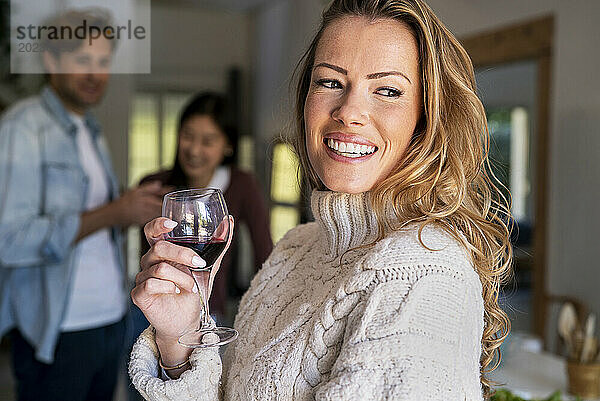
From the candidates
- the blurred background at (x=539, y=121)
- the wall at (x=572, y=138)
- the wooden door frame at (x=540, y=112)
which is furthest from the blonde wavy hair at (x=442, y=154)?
the wooden door frame at (x=540, y=112)

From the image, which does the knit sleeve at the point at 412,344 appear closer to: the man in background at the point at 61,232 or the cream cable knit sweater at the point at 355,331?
the cream cable knit sweater at the point at 355,331

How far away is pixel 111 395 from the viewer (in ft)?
6.42

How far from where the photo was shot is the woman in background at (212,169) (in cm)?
209

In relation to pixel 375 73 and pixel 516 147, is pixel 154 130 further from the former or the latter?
pixel 375 73

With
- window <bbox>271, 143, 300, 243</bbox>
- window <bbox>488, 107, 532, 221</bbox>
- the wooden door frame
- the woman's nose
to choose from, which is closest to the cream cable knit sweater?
the woman's nose

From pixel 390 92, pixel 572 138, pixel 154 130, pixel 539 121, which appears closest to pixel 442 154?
pixel 390 92

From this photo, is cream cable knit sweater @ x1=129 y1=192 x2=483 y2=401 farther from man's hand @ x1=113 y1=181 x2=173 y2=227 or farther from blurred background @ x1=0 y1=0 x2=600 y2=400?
man's hand @ x1=113 y1=181 x2=173 y2=227

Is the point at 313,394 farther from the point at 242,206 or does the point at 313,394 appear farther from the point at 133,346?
the point at 242,206

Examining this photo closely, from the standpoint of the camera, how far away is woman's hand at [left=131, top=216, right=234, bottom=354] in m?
0.75

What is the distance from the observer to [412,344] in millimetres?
622

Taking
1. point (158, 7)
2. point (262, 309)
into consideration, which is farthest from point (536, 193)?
point (158, 7)

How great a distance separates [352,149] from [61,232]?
3.95 ft

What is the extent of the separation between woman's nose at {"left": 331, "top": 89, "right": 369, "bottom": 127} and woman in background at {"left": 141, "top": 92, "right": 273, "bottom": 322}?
1.33 m

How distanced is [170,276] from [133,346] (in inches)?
7.9
